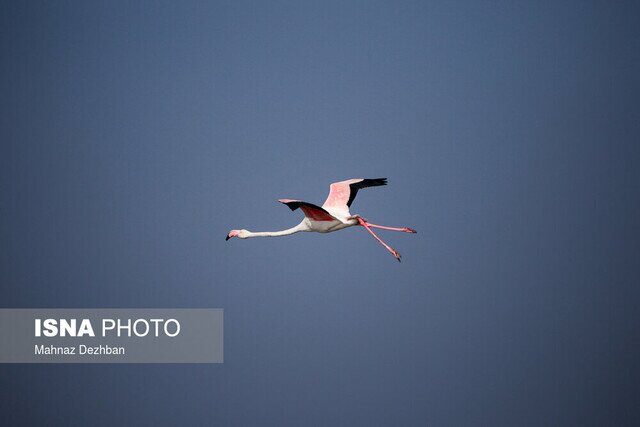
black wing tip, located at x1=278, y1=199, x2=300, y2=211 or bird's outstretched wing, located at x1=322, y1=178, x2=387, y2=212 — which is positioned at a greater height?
bird's outstretched wing, located at x1=322, y1=178, x2=387, y2=212

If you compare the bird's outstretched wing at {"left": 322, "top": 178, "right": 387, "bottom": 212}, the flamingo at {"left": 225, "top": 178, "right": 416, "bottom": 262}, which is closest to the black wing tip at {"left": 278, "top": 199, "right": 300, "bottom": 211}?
the flamingo at {"left": 225, "top": 178, "right": 416, "bottom": 262}

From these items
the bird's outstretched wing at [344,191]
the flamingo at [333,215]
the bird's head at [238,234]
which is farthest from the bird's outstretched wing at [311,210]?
the bird's head at [238,234]

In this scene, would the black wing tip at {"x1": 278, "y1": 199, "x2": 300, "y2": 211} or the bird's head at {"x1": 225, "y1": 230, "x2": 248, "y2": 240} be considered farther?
the bird's head at {"x1": 225, "y1": 230, "x2": 248, "y2": 240}

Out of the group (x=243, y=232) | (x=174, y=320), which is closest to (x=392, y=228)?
(x=243, y=232)

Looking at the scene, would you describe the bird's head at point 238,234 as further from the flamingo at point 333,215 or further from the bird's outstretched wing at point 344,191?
the bird's outstretched wing at point 344,191

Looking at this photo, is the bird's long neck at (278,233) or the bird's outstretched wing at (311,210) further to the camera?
the bird's long neck at (278,233)

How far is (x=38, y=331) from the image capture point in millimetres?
8703

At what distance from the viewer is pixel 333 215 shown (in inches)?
218

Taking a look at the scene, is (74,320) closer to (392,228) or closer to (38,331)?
(38,331)

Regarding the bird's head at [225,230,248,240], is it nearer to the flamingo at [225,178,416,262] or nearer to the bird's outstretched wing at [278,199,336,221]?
the flamingo at [225,178,416,262]

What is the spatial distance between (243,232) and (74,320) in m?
3.84

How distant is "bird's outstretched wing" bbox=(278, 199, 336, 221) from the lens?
16.5 feet

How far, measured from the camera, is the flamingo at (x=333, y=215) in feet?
17.3

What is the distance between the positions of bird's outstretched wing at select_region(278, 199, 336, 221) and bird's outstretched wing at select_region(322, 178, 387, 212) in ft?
1.53
